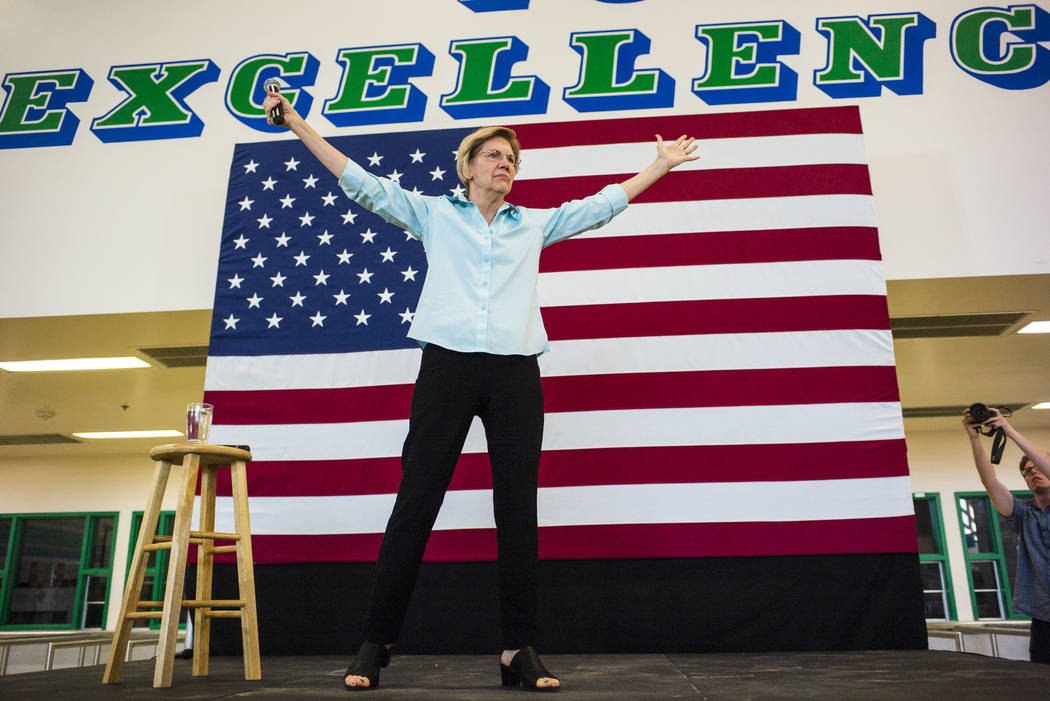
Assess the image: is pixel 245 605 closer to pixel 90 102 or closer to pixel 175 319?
pixel 175 319

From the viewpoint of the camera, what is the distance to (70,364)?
538 cm

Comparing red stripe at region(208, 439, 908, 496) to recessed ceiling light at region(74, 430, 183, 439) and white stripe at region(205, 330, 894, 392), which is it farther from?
recessed ceiling light at region(74, 430, 183, 439)

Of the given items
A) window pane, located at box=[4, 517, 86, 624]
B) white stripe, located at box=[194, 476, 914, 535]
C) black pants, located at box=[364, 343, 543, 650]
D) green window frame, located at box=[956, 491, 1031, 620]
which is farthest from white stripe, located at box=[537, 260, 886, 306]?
window pane, located at box=[4, 517, 86, 624]

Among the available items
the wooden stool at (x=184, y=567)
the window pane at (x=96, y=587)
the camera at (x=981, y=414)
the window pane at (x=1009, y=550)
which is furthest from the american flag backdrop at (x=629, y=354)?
the window pane at (x=96, y=587)

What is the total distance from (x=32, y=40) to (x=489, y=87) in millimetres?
2500

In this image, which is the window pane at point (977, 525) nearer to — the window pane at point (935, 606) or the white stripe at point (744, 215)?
the window pane at point (935, 606)

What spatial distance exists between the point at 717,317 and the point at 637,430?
54cm

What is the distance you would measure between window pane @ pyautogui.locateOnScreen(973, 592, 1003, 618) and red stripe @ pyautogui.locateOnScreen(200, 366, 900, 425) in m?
7.00

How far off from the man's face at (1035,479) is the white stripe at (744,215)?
121 centimetres

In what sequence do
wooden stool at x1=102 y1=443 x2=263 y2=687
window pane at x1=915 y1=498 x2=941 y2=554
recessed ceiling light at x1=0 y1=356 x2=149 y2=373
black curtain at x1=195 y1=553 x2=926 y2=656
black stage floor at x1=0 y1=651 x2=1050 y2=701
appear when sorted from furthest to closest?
1. window pane at x1=915 y1=498 x2=941 y2=554
2. recessed ceiling light at x1=0 y1=356 x2=149 y2=373
3. black curtain at x1=195 y1=553 x2=926 y2=656
4. wooden stool at x1=102 y1=443 x2=263 y2=687
5. black stage floor at x1=0 y1=651 x2=1050 y2=701

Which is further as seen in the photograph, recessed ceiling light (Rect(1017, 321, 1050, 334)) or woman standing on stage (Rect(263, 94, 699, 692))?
recessed ceiling light (Rect(1017, 321, 1050, 334))

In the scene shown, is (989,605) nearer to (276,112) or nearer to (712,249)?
(712,249)

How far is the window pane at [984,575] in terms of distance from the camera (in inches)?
331

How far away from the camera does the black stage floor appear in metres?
1.59
